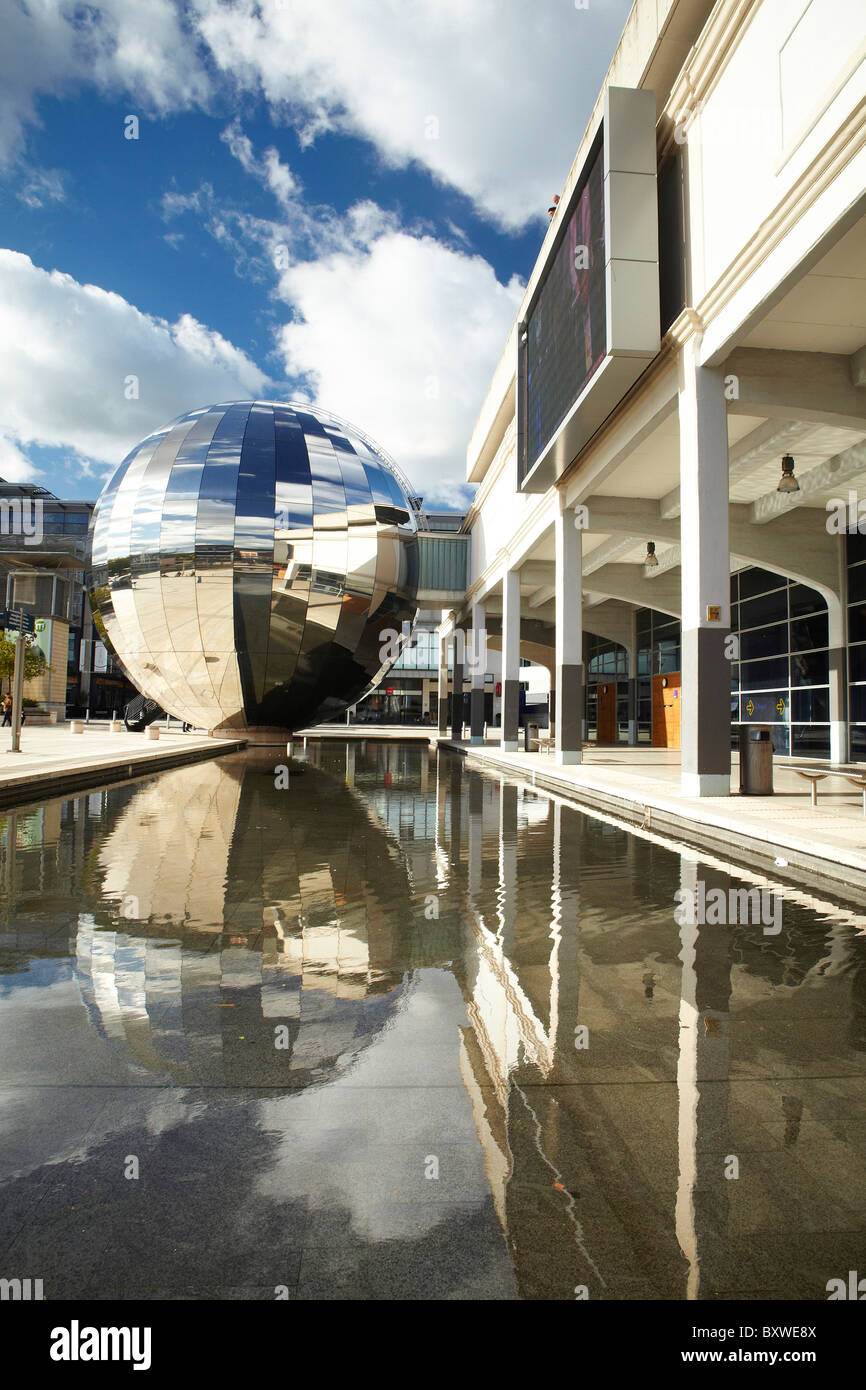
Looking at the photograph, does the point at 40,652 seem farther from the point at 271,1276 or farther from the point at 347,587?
the point at 271,1276

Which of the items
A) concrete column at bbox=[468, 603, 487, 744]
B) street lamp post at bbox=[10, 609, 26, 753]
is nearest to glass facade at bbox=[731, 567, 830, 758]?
concrete column at bbox=[468, 603, 487, 744]

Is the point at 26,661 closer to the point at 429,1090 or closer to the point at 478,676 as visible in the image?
the point at 478,676

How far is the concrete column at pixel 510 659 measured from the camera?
26672 mm

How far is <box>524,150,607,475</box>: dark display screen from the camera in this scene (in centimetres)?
1288

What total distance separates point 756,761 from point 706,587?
2639 mm

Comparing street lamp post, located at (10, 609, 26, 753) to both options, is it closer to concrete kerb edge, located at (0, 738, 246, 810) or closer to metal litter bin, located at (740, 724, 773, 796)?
concrete kerb edge, located at (0, 738, 246, 810)

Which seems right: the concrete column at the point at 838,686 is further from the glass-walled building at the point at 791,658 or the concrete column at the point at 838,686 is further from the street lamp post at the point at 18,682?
the street lamp post at the point at 18,682

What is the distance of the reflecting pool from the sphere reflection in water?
0.02 m

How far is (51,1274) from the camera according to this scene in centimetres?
193

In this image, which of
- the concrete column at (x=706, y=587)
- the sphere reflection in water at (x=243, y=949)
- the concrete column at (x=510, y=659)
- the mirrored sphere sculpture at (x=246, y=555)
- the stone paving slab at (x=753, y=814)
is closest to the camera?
the sphere reflection in water at (x=243, y=949)

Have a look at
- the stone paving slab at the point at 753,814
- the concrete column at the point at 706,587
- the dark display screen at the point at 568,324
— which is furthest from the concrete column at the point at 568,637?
the concrete column at the point at 706,587

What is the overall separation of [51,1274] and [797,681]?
2139 cm

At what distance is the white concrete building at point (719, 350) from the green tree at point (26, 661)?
2983 centimetres

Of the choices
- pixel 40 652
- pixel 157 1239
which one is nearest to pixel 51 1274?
pixel 157 1239
